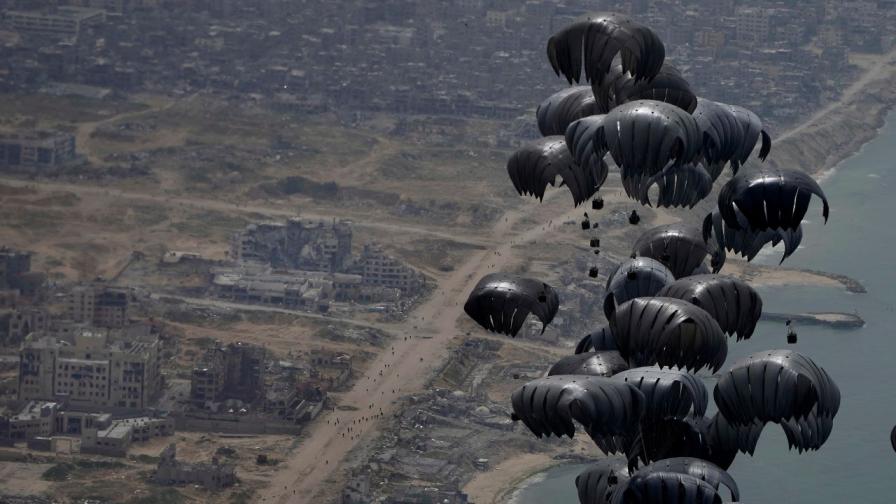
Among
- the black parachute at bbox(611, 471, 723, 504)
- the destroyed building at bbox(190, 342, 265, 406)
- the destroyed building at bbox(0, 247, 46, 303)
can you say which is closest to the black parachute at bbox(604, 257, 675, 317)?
the black parachute at bbox(611, 471, 723, 504)

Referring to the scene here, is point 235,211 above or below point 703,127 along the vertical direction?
below

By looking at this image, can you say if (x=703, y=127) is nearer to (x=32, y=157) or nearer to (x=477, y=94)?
(x=32, y=157)

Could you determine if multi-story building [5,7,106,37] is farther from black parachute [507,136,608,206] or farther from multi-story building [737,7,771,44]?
black parachute [507,136,608,206]

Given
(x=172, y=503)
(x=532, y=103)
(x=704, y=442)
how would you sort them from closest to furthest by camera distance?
1. (x=704, y=442)
2. (x=172, y=503)
3. (x=532, y=103)

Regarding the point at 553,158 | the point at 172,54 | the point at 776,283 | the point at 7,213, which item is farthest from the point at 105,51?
the point at 553,158

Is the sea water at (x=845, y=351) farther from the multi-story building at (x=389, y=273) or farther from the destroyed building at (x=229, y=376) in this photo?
the multi-story building at (x=389, y=273)

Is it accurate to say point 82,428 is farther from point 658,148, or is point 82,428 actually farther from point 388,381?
point 658,148
